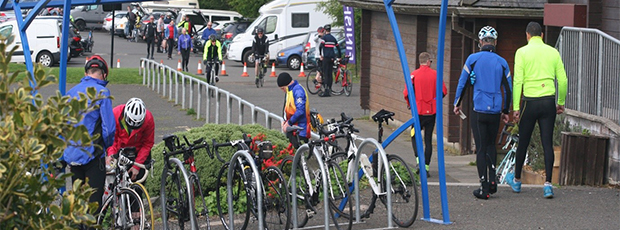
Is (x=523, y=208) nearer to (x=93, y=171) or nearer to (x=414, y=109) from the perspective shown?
(x=414, y=109)

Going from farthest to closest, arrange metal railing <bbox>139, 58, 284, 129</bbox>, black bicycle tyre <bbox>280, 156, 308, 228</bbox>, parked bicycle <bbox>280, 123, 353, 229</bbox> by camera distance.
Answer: metal railing <bbox>139, 58, 284, 129</bbox> → black bicycle tyre <bbox>280, 156, 308, 228</bbox> → parked bicycle <bbox>280, 123, 353, 229</bbox>

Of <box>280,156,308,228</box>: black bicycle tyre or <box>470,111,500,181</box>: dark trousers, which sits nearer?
<box>280,156,308,228</box>: black bicycle tyre

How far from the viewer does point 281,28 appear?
118ft

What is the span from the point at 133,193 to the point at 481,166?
362 centimetres

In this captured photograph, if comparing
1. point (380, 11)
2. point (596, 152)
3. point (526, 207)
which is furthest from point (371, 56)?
point (526, 207)

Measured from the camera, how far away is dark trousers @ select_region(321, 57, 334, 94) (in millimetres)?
24391

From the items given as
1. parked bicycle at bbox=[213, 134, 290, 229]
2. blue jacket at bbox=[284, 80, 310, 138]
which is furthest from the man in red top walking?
parked bicycle at bbox=[213, 134, 290, 229]

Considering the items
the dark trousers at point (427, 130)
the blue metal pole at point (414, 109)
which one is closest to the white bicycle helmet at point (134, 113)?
the blue metal pole at point (414, 109)

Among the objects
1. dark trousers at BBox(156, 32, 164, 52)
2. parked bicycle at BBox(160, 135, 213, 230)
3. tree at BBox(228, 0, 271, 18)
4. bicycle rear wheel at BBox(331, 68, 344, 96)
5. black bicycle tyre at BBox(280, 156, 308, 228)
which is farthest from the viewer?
tree at BBox(228, 0, 271, 18)

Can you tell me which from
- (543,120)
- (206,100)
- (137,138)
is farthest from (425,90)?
(206,100)

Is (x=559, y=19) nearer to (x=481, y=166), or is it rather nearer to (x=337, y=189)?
(x=481, y=166)

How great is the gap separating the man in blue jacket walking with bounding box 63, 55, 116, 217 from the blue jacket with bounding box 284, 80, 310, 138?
3.90 metres

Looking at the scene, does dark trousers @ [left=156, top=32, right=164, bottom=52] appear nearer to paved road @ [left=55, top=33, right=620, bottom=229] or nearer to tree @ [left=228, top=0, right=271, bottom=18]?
tree @ [left=228, top=0, right=271, bottom=18]

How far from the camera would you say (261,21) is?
3606cm
